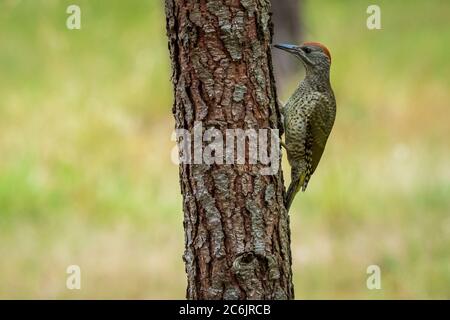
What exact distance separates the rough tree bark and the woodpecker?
142 cm

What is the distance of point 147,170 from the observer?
1004 cm

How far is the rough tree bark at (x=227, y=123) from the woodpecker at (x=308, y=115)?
1415 mm

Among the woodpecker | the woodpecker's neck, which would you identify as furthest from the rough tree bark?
the woodpecker's neck

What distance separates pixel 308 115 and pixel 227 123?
62.4 inches

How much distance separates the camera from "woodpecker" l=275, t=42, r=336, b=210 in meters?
5.89

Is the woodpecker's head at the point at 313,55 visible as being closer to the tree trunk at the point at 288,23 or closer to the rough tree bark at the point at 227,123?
the rough tree bark at the point at 227,123

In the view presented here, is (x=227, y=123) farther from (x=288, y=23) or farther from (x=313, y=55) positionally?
(x=288, y=23)

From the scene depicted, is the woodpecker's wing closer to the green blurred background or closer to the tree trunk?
the green blurred background

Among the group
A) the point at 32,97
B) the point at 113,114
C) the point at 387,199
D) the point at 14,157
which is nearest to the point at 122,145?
the point at 113,114

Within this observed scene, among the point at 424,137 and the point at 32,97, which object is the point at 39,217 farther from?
the point at 424,137

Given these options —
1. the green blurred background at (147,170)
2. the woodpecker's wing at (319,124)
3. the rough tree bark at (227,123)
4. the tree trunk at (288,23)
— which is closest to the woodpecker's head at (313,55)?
the woodpecker's wing at (319,124)

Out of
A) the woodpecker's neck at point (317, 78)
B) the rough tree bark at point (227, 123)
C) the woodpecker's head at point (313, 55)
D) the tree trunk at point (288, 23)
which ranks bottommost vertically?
the rough tree bark at point (227, 123)

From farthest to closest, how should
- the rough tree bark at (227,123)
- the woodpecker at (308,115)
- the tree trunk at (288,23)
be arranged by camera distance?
the tree trunk at (288,23), the woodpecker at (308,115), the rough tree bark at (227,123)

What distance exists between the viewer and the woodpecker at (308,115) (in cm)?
589
